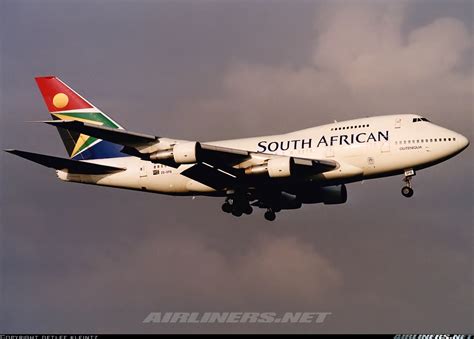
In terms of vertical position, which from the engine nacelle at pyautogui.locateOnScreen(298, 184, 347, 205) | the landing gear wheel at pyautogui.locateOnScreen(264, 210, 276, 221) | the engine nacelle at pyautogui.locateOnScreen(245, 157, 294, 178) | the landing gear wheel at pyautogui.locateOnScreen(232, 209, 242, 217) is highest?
the engine nacelle at pyautogui.locateOnScreen(245, 157, 294, 178)

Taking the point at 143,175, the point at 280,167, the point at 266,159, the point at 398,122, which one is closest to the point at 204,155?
the point at 266,159

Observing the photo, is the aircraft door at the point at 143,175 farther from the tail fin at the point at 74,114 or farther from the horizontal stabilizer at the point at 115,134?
the horizontal stabilizer at the point at 115,134

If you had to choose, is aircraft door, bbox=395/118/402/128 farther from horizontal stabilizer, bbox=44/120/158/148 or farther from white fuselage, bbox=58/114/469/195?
horizontal stabilizer, bbox=44/120/158/148

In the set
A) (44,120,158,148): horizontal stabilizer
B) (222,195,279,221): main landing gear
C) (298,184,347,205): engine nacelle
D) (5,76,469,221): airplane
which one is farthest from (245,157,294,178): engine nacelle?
(298,184,347,205): engine nacelle

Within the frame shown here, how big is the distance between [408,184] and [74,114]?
886 inches

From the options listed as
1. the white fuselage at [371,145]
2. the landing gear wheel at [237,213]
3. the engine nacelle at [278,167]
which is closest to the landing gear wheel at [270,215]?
the landing gear wheel at [237,213]

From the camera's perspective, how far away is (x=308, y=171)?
51.1 metres

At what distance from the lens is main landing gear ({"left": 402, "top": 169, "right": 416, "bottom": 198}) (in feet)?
167

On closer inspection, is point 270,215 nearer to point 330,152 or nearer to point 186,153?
point 330,152

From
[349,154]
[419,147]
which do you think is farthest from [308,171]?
[419,147]

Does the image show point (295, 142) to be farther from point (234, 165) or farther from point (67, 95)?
point (67, 95)

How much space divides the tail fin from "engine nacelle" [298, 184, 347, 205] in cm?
1191

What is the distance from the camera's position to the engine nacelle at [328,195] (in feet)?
190

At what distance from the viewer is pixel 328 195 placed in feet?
191
